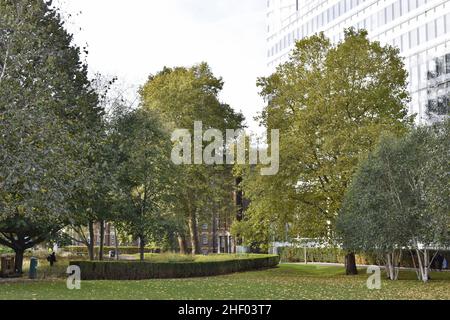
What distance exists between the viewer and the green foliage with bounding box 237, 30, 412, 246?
3944 centimetres

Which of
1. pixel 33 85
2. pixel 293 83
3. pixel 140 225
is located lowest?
pixel 140 225

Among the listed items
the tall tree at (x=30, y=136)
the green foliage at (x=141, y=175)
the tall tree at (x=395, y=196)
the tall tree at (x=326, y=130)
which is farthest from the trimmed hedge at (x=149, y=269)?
the tall tree at (x=395, y=196)

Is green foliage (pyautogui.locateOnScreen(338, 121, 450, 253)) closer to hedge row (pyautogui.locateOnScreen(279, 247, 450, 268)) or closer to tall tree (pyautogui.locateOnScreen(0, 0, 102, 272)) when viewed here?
tall tree (pyautogui.locateOnScreen(0, 0, 102, 272))

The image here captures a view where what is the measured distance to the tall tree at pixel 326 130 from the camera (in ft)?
129

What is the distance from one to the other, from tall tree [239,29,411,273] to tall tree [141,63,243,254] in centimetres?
1481

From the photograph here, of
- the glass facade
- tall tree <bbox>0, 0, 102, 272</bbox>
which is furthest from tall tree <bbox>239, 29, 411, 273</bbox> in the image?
tall tree <bbox>0, 0, 102, 272</bbox>

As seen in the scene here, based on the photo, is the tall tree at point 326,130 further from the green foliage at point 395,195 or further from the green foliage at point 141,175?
the green foliage at point 141,175

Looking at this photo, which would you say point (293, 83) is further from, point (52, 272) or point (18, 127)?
point (18, 127)

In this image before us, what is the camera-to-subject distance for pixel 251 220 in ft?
142

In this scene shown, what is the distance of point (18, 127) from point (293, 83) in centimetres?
2229

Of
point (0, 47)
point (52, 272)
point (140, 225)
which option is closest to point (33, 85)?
point (0, 47)

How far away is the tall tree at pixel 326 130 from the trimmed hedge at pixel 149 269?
14.9 feet

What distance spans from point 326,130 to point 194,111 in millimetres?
21522

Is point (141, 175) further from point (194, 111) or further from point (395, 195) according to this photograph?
point (194, 111)
